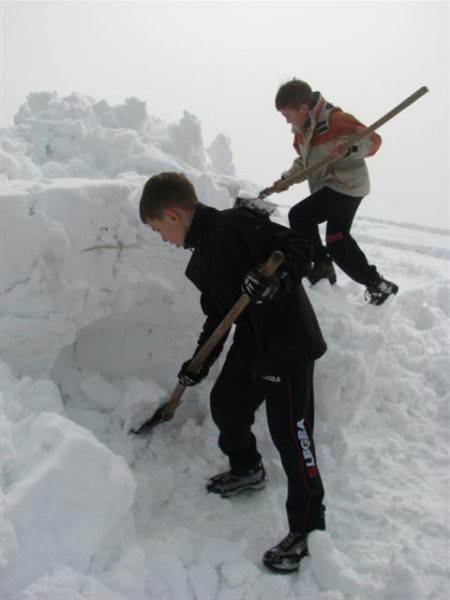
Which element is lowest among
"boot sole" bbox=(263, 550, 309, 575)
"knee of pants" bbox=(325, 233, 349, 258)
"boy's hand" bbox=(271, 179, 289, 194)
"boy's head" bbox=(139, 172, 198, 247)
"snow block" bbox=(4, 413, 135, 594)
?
"boot sole" bbox=(263, 550, 309, 575)

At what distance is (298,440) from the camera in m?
2.07

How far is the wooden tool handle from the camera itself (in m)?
1.83

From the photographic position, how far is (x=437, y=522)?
2.33 meters

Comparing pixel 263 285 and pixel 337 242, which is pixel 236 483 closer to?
pixel 263 285

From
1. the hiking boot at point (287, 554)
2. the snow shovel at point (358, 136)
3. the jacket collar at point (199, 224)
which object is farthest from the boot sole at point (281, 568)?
the snow shovel at point (358, 136)

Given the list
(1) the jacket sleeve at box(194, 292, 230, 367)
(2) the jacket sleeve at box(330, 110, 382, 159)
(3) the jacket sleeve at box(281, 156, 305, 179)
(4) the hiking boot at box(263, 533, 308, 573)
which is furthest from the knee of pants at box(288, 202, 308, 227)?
(4) the hiking boot at box(263, 533, 308, 573)

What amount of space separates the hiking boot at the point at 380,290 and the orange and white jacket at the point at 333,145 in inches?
22.6

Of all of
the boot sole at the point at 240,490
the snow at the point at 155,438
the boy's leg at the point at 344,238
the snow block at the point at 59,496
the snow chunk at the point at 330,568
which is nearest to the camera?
the snow block at the point at 59,496

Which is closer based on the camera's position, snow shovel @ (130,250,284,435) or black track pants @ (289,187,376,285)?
snow shovel @ (130,250,284,435)

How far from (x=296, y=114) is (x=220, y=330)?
1596 millimetres

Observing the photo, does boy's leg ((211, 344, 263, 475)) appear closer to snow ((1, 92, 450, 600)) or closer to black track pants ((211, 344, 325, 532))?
black track pants ((211, 344, 325, 532))

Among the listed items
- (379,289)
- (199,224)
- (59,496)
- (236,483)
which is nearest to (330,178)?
(379,289)

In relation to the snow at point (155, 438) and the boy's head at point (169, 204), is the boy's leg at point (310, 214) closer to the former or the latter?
the snow at point (155, 438)

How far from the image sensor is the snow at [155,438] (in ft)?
5.93
